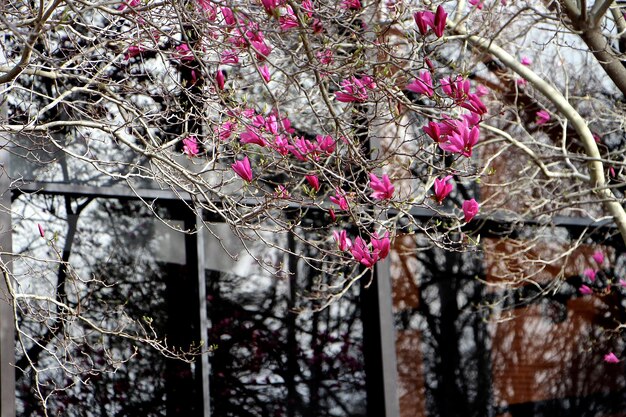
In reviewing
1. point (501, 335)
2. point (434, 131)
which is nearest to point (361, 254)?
point (434, 131)

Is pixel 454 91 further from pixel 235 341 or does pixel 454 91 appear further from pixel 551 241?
pixel 551 241

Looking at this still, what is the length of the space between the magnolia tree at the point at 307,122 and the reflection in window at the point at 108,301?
0.03 m

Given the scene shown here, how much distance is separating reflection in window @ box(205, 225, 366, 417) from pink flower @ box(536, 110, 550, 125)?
1.50m

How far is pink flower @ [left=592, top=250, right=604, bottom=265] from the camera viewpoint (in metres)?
5.81

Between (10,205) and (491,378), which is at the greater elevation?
(10,205)

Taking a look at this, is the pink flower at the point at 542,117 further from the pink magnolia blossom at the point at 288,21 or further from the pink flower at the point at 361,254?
the pink magnolia blossom at the point at 288,21

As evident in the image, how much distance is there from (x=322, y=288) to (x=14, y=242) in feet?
4.82

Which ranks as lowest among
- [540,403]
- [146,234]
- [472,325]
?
[540,403]

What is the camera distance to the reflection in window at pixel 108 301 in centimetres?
399

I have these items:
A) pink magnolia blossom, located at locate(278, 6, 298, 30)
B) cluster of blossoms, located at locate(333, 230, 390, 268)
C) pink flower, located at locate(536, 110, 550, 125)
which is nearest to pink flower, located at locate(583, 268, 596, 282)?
pink flower, located at locate(536, 110, 550, 125)

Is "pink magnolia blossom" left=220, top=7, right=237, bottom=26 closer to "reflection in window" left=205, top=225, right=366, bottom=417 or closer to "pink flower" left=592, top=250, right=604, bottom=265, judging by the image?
"reflection in window" left=205, top=225, right=366, bottom=417

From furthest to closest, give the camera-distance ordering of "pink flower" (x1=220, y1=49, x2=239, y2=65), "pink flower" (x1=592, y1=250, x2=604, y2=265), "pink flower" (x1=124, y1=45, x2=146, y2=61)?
"pink flower" (x1=592, y1=250, x2=604, y2=265), "pink flower" (x1=124, y1=45, x2=146, y2=61), "pink flower" (x1=220, y1=49, x2=239, y2=65)

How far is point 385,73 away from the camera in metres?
2.72

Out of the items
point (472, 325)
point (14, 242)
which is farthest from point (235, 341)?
point (472, 325)
